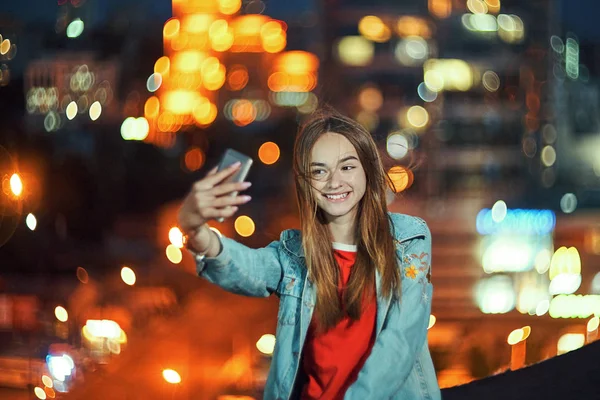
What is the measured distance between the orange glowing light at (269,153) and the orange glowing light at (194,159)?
3643 millimetres

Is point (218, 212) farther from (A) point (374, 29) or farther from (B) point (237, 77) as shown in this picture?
(A) point (374, 29)

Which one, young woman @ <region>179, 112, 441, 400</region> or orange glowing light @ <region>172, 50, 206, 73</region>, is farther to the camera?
orange glowing light @ <region>172, 50, 206, 73</region>

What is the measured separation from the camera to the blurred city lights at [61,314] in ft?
121

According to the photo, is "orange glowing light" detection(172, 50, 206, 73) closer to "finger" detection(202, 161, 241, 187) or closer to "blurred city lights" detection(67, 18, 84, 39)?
"blurred city lights" detection(67, 18, 84, 39)

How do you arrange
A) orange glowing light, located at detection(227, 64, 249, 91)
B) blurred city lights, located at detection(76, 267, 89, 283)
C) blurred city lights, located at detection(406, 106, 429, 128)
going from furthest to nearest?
blurred city lights, located at detection(406, 106, 429, 128) < orange glowing light, located at detection(227, 64, 249, 91) < blurred city lights, located at detection(76, 267, 89, 283)

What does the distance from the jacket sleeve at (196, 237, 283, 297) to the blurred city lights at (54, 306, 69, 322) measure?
35.4 m

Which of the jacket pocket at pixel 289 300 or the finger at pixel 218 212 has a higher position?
the finger at pixel 218 212

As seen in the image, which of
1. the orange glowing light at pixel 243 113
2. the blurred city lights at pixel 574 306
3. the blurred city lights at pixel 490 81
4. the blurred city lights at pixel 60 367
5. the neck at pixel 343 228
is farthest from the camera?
the blurred city lights at pixel 490 81

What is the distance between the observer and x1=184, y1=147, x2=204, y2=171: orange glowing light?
160 ft

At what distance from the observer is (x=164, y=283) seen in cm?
4372

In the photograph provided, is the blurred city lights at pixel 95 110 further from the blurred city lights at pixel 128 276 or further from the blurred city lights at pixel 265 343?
the blurred city lights at pixel 265 343

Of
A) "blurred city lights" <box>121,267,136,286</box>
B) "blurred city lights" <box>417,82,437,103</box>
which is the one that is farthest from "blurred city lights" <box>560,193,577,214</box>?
"blurred city lights" <box>121,267,136,286</box>

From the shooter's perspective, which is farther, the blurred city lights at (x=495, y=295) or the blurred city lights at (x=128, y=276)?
the blurred city lights at (x=128, y=276)

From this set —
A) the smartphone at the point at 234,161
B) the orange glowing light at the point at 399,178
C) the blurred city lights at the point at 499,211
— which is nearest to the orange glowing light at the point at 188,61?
the blurred city lights at the point at 499,211
